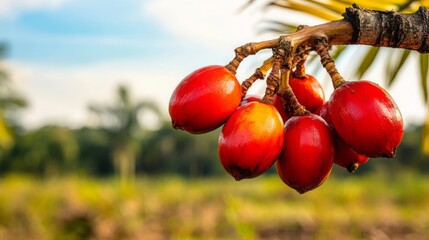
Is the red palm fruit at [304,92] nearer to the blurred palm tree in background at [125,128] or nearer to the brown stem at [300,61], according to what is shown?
the brown stem at [300,61]

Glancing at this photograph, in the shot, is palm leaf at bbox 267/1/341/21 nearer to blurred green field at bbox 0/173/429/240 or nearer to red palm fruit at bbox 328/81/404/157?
red palm fruit at bbox 328/81/404/157

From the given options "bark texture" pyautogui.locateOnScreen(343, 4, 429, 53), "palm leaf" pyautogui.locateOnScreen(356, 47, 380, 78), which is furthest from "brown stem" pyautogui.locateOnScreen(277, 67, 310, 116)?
"palm leaf" pyautogui.locateOnScreen(356, 47, 380, 78)

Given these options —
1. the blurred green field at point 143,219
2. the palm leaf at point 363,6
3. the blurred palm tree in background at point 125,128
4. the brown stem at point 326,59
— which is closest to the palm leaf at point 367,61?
the palm leaf at point 363,6

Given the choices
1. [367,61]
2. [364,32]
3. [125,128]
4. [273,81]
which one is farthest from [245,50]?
[125,128]

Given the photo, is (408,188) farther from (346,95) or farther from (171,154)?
(171,154)

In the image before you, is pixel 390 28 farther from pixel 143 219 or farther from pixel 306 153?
pixel 143 219
